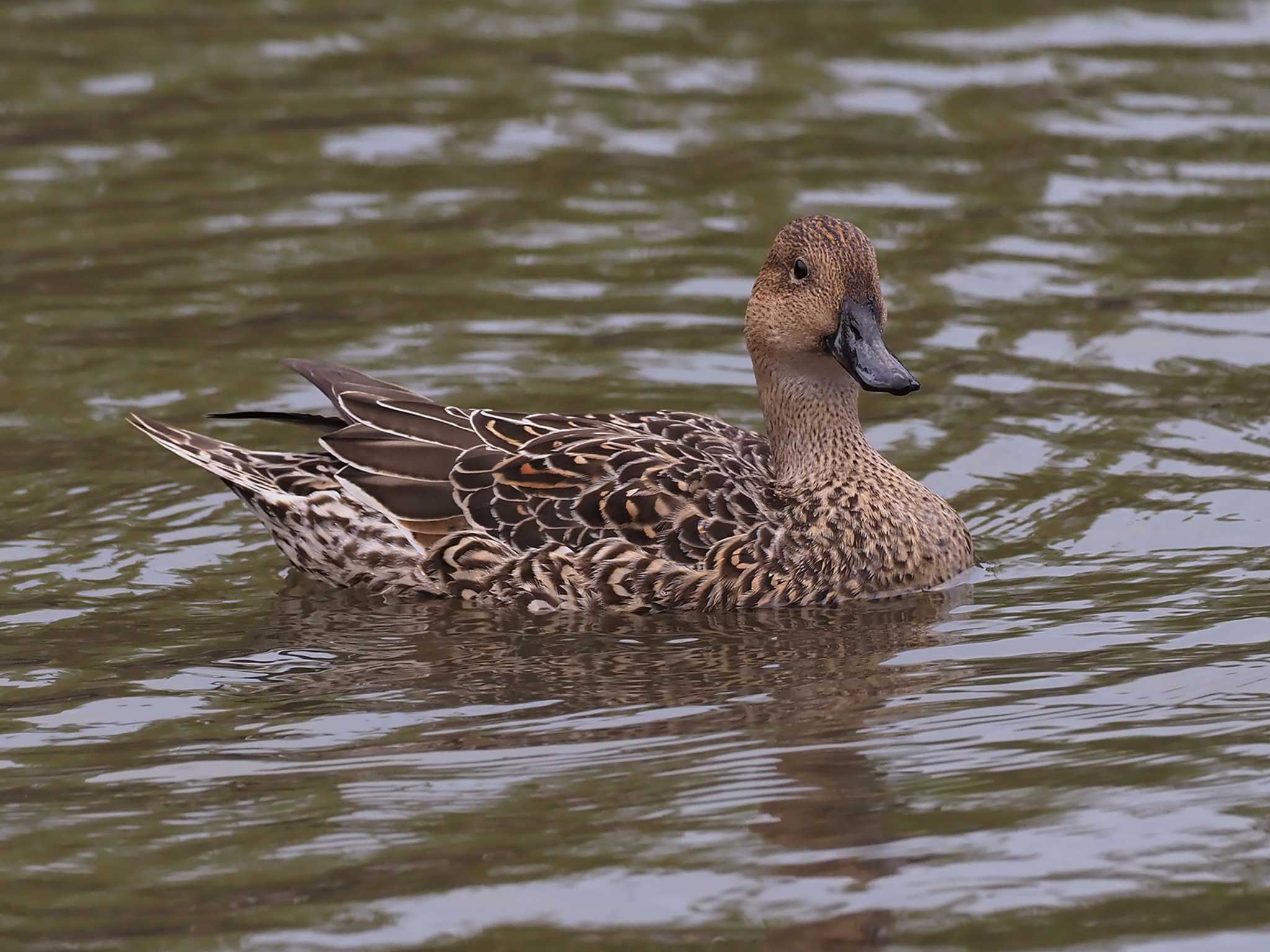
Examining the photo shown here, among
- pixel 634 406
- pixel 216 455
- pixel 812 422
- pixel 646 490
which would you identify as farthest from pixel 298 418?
pixel 634 406

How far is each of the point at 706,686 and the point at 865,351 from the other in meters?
1.73

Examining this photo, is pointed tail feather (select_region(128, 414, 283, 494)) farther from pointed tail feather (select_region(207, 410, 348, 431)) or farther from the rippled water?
the rippled water

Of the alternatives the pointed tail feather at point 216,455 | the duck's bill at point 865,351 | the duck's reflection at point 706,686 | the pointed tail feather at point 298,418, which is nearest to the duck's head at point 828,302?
the duck's bill at point 865,351

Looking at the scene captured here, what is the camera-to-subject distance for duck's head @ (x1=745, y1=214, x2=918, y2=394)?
923 cm

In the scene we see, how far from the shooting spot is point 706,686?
8.30 m

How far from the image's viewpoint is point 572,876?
6539 millimetres

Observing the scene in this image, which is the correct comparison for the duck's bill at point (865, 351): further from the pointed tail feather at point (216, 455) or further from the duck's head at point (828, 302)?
the pointed tail feather at point (216, 455)

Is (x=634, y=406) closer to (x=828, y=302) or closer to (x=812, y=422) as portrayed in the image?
(x=812, y=422)

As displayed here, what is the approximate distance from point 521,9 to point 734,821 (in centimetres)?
1112

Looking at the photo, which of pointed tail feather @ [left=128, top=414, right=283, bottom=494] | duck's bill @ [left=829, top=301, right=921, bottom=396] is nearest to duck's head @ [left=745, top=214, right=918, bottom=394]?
duck's bill @ [left=829, top=301, right=921, bottom=396]

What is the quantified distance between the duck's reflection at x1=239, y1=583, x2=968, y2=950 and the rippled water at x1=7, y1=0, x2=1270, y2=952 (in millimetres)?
26

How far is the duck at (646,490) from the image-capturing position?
9320mm

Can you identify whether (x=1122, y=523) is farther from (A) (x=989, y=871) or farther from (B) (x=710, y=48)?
(B) (x=710, y=48)

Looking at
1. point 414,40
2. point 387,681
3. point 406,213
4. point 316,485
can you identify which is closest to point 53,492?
point 316,485
